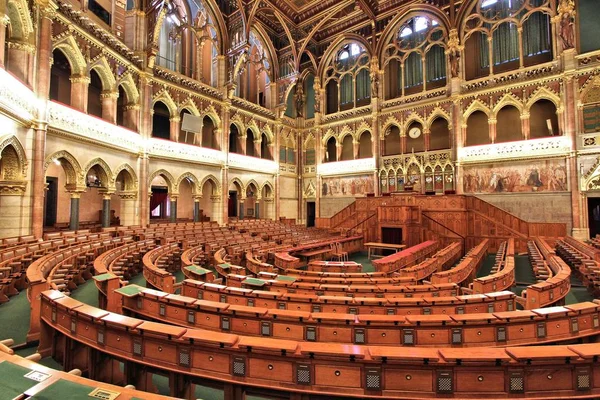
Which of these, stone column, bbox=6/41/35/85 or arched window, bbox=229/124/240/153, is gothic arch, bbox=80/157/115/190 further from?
Result: arched window, bbox=229/124/240/153

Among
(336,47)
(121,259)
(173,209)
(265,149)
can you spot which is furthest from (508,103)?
(121,259)

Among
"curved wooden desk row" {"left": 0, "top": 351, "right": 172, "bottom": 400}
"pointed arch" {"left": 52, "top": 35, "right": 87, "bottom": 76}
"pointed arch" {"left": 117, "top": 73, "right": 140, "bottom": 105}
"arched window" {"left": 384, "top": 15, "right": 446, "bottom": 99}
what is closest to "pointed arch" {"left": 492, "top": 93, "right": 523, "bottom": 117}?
"arched window" {"left": 384, "top": 15, "right": 446, "bottom": 99}

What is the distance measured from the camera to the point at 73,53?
34.8ft

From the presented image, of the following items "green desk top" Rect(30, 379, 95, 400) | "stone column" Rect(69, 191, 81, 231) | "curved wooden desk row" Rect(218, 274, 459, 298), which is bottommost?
"curved wooden desk row" Rect(218, 274, 459, 298)

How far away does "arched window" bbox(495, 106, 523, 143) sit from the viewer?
1524 cm

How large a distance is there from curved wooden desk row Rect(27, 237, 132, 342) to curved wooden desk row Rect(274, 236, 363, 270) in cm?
473

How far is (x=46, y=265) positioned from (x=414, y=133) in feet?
59.5

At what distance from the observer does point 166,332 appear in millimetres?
2652

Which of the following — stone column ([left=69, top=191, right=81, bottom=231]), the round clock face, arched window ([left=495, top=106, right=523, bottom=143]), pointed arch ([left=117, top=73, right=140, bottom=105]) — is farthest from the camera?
the round clock face

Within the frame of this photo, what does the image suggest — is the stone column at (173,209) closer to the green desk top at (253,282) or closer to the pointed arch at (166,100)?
the pointed arch at (166,100)

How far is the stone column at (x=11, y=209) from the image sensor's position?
27.5 ft

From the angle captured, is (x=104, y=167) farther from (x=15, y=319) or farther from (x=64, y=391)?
(x=64, y=391)

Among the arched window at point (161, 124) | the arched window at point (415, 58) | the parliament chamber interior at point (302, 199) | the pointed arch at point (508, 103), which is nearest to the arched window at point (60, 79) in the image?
the parliament chamber interior at point (302, 199)

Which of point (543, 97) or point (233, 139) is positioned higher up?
point (543, 97)
